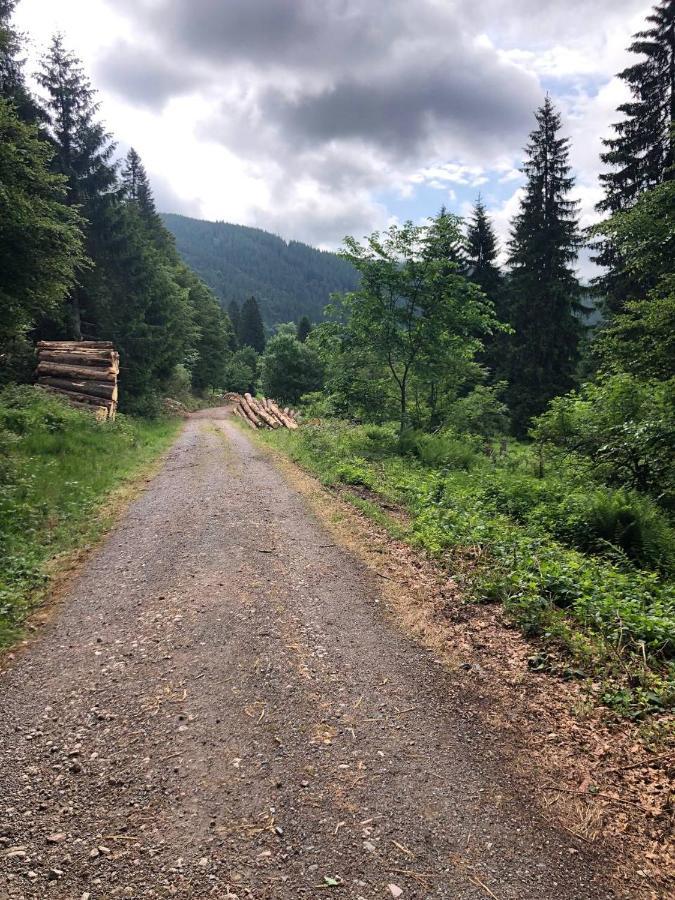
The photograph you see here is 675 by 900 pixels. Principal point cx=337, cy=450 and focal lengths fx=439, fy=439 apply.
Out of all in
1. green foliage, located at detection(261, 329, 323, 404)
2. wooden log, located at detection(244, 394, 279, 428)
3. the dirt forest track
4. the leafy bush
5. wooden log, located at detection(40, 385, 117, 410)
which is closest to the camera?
the dirt forest track

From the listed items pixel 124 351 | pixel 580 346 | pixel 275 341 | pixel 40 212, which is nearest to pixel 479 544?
pixel 40 212

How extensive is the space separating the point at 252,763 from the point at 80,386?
1673 centimetres

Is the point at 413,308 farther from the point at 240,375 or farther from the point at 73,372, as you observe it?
the point at 240,375

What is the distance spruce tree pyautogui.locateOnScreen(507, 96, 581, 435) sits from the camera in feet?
83.6

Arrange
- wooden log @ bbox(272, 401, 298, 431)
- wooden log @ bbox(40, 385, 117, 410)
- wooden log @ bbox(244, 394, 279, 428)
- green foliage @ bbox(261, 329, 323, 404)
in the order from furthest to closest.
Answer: green foliage @ bbox(261, 329, 323, 404) → wooden log @ bbox(244, 394, 279, 428) → wooden log @ bbox(272, 401, 298, 431) → wooden log @ bbox(40, 385, 117, 410)

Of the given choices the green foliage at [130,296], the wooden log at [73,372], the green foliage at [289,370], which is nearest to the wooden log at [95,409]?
the wooden log at [73,372]

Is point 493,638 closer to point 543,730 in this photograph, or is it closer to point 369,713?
point 543,730

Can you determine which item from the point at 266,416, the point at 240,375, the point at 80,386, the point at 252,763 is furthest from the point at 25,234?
the point at 240,375

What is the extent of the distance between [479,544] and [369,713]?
3411mm

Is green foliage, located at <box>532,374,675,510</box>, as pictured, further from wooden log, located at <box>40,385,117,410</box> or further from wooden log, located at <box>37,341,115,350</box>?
wooden log, located at <box>37,341,115,350</box>

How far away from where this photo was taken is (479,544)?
6301 mm

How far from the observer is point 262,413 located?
26094mm

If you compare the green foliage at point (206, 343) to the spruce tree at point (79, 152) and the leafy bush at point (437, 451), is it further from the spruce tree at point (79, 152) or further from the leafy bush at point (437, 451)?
the leafy bush at point (437, 451)

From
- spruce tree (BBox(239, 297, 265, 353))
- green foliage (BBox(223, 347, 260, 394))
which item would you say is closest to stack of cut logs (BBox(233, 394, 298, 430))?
green foliage (BBox(223, 347, 260, 394))
